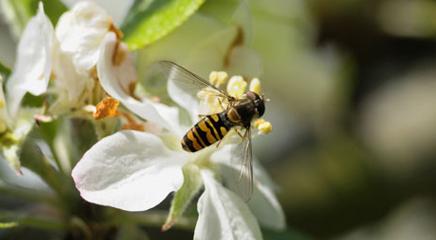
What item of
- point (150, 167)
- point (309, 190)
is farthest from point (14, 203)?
point (150, 167)

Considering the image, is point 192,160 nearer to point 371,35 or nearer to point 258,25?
point 371,35

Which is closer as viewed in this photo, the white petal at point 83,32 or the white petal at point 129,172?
the white petal at point 129,172

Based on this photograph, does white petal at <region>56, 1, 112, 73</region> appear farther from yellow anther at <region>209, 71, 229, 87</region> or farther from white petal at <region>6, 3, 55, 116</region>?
yellow anther at <region>209, 71, 229, 87</region>

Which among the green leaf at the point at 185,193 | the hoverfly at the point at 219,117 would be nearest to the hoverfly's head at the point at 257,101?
the hoverfly at the point at 219,117

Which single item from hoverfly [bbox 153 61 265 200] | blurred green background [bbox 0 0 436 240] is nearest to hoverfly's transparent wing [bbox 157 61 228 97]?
hoverfly [bbox 153 61 265 200]

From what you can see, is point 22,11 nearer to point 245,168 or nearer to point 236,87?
point 236,87

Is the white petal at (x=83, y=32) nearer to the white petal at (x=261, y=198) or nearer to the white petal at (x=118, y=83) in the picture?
the white petal at (x=118, y=83)
